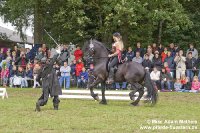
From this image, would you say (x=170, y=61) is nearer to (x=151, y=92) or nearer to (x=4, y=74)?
(x=151, y=92)

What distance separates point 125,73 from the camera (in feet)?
54.4

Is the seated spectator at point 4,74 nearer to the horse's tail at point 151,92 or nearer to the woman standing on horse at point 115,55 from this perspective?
the woman standing on horse at point 115,55

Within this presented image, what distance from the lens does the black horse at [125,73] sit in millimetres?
16077

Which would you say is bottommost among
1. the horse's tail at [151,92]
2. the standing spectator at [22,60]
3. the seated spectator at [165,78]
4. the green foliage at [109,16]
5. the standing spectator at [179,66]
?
the horse's tail at [151,92]

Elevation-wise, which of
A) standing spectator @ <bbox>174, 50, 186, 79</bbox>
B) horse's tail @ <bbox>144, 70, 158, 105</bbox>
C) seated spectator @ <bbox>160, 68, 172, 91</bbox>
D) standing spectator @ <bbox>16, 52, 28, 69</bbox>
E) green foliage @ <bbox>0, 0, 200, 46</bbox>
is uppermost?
green foliage @ <bbox>0, 0, 200, 46</bbox>

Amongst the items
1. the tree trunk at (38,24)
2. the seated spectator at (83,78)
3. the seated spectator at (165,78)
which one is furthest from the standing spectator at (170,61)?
the tree trunk at (38,24)

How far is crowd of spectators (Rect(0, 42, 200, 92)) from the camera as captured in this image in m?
23.6

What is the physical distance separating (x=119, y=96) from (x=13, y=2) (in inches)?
410

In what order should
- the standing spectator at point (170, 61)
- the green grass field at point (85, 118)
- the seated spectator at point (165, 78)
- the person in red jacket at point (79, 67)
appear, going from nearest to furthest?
the green grass field at point (85, 118) → the seated spectator at point (165, 78) → the standing spectator at point (170, 61) → the person in red jacket at point (79, 67)

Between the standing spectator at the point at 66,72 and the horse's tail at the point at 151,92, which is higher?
the standing spectator at the point at 66,72

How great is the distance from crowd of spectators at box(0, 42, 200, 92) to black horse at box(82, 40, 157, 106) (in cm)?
543

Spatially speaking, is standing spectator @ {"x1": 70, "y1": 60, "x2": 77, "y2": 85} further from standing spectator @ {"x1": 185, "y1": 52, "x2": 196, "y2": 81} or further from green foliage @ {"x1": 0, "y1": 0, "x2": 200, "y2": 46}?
standing spectator @ {"x1": 185, "y1": 52, "x2": 196, "y2": 81}

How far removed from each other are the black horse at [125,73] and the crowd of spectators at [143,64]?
17.8 ft

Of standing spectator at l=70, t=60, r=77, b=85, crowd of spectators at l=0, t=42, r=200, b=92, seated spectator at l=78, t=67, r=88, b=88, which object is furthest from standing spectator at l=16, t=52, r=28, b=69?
seated spectator at l=78, t=67, r=88, b=88
